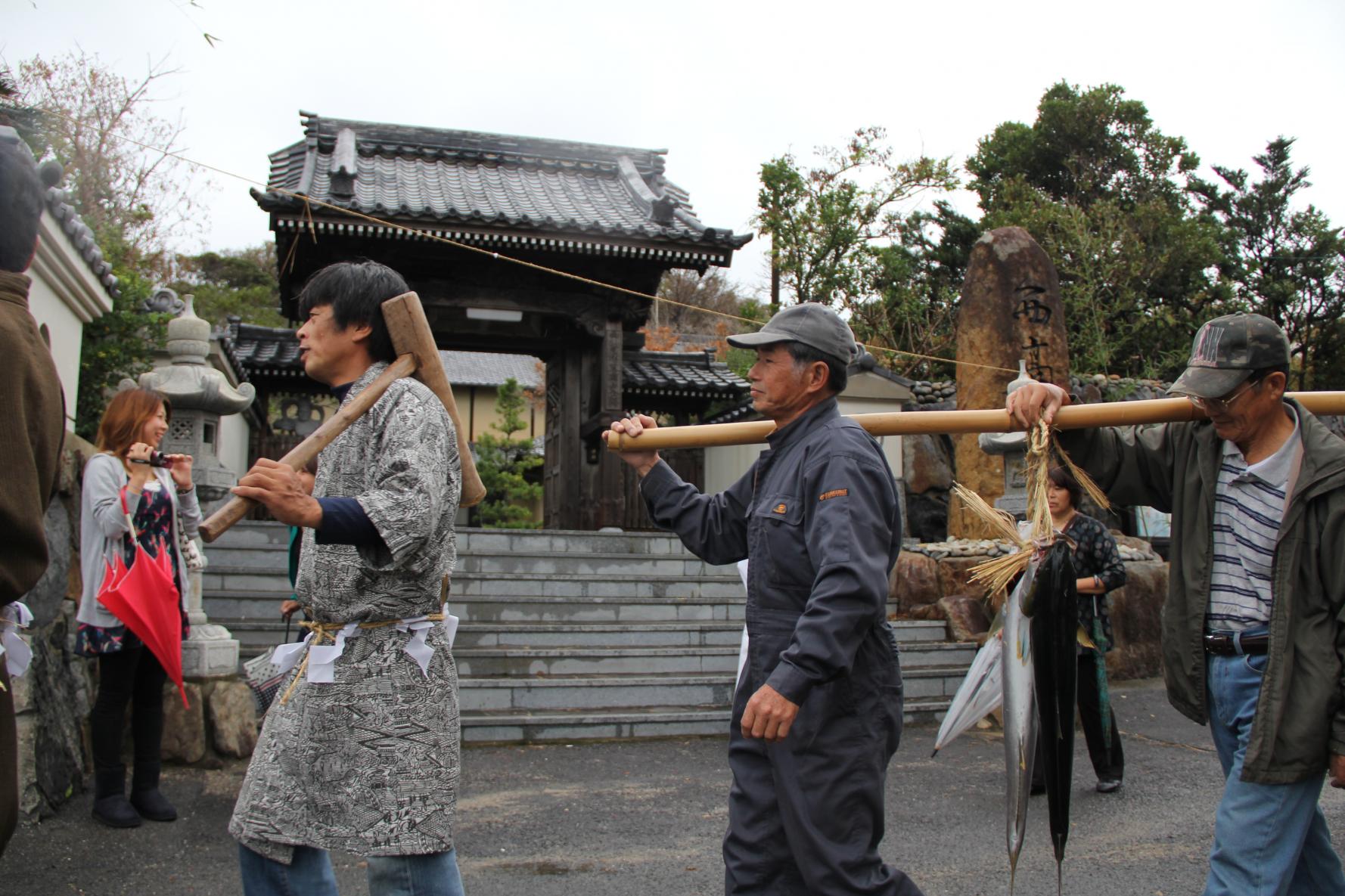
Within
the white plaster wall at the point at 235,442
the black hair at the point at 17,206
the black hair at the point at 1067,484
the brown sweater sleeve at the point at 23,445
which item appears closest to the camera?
the brown sweater sleeve at the point at 23,445

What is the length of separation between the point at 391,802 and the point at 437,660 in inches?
13.2

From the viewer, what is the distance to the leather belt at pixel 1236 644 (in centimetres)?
258

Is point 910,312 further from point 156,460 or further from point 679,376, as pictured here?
point 156,460

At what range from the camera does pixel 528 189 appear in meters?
14.5

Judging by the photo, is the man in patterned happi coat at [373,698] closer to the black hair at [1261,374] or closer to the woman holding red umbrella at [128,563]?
the black hair at [1261,374]

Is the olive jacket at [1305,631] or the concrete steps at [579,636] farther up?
the olive jacket at [1305,631]

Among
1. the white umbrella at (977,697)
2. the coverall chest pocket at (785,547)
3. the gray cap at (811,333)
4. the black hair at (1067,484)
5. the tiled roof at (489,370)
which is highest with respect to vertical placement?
the tiled roof at (489,370)

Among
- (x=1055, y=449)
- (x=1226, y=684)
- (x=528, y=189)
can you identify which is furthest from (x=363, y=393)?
(x=528, y=189)

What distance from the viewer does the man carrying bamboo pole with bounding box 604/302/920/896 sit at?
227 cm

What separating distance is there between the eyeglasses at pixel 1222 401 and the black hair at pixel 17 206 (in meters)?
2.73

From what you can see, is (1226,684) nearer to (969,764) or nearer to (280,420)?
(969,764)

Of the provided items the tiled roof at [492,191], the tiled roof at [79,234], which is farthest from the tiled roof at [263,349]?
the tiled roof at [79,234]

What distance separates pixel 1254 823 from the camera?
2.49 m

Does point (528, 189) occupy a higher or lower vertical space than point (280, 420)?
higher
